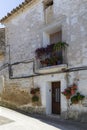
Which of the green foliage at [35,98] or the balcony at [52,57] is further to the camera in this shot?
the green foliage at [35,98]

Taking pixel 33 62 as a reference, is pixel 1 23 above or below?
above

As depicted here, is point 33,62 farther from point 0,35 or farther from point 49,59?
point 0,35

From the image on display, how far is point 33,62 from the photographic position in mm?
13312

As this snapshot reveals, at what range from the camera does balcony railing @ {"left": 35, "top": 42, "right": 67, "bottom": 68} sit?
11.4m

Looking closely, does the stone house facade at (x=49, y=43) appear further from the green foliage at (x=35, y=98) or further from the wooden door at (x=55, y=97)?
the green foliage at (x=35, y=98)

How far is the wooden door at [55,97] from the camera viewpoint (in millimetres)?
A: 12195

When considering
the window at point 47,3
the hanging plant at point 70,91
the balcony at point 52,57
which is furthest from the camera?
the window at point 47,3

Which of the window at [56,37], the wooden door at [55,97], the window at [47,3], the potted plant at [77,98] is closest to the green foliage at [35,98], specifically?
the wooden door at [55,97]

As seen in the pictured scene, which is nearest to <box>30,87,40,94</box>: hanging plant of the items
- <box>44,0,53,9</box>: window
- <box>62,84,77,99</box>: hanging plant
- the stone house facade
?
the stone house facade

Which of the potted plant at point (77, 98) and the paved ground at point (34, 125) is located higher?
the potted plant at point (77, 98)

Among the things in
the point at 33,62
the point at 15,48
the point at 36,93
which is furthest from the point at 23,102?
the point at 15,48

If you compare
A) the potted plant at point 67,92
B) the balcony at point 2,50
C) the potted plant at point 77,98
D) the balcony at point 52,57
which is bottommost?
the potted plant at point 77,98

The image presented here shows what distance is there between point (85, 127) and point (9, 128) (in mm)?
2689

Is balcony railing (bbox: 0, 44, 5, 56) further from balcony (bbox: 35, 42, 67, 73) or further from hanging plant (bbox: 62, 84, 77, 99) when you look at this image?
hanging plant (bbox: 62, 84, 77, 99)
